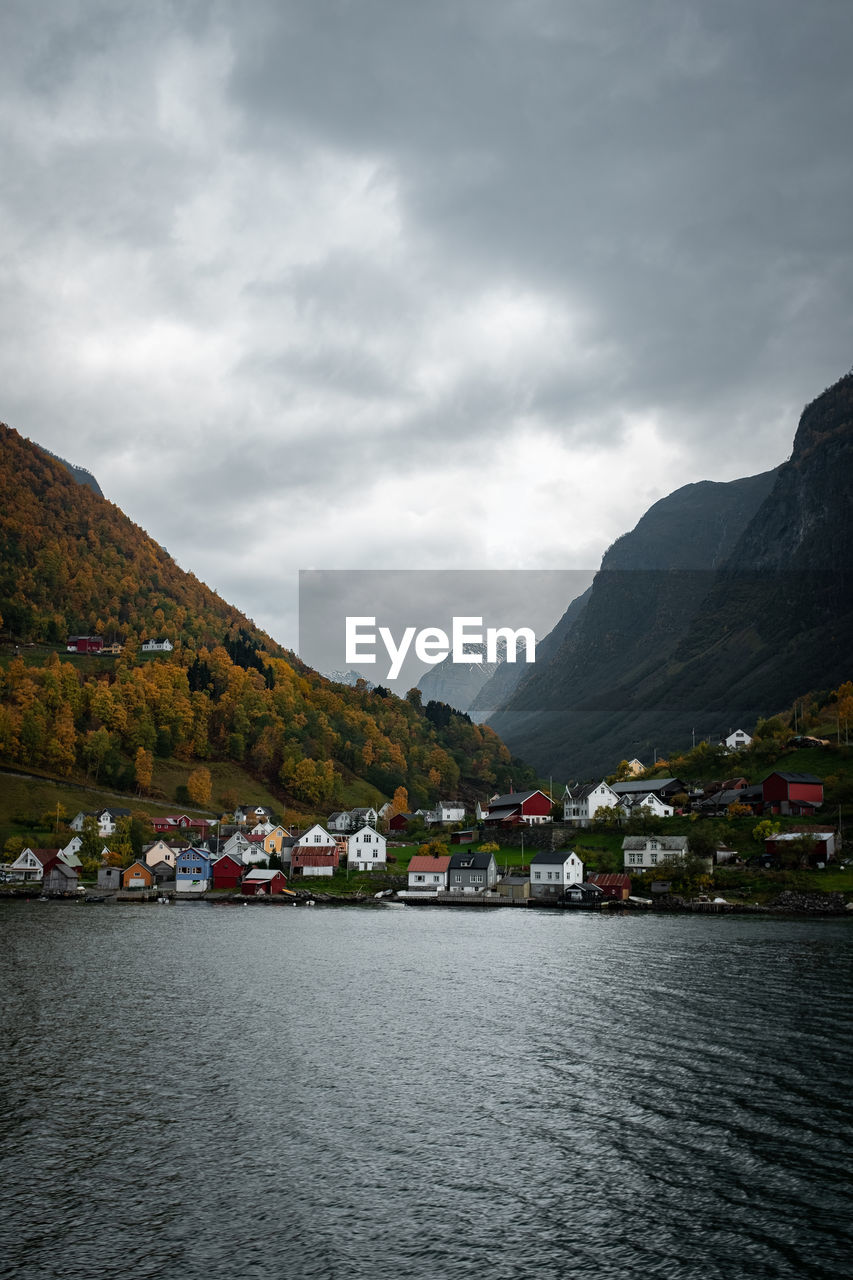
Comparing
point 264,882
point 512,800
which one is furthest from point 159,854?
point 512,800

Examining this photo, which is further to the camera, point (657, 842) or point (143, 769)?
point (143, 769)

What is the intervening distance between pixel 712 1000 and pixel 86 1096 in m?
31.0

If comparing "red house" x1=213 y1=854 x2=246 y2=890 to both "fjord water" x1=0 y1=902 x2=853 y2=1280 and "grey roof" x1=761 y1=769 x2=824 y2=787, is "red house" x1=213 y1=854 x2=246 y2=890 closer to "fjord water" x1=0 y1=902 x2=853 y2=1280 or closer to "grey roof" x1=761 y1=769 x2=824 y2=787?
"fjord water" x1=0 y1=902 x2=853 y2=1280

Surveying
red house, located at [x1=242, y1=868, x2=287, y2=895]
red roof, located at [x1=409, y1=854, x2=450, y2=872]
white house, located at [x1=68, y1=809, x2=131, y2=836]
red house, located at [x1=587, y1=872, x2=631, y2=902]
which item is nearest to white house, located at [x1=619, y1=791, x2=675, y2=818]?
red house, located at [x1=587, y1=872, x2=631, y2=902]

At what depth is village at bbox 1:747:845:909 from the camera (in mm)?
109625

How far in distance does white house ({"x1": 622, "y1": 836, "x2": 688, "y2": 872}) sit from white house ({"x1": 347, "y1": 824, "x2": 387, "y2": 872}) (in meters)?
36.6

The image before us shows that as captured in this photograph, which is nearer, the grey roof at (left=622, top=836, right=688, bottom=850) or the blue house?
the grey roof at (left=622, top=836, right=688, bottom=850)

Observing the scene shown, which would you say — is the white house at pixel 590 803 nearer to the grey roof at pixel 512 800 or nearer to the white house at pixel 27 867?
the grey roof at pixel 512 800

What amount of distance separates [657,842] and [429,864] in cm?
2986

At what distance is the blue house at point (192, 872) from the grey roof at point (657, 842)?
187 feet

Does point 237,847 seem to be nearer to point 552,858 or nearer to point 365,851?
point 365,851

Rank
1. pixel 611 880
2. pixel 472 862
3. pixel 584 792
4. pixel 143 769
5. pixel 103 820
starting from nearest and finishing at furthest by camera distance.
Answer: pixel 611 880 < pixel 472 862 < pixel 103 820 < pixel 584 792 < pixel 143 769

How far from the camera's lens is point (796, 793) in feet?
407

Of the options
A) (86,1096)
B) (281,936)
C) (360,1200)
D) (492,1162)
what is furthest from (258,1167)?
(281,936)
